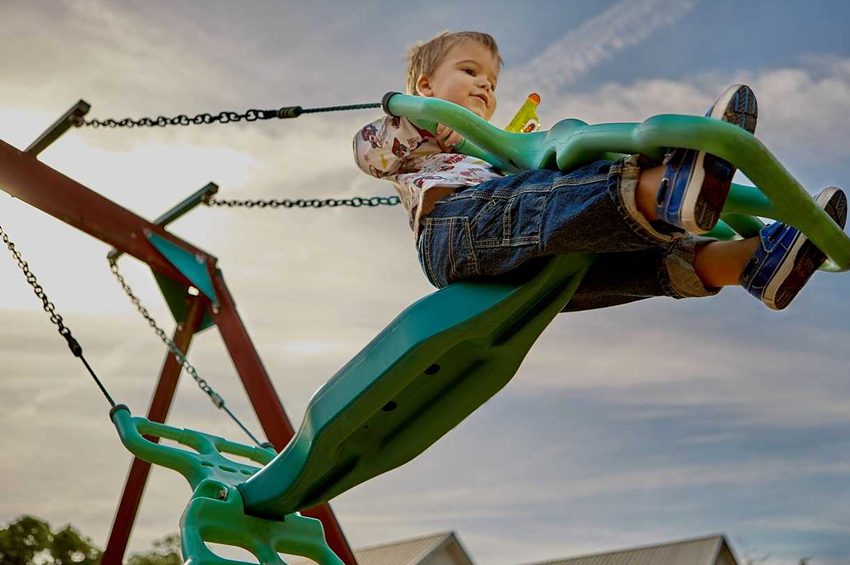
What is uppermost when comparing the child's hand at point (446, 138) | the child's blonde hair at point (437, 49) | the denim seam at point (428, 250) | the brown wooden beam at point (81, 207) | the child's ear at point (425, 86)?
the brown wooden beam at point (81, 207)

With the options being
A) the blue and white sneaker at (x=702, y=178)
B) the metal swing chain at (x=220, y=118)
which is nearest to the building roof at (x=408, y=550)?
the metal swing chain at (x=220, y=118)

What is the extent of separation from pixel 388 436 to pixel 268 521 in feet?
1.89

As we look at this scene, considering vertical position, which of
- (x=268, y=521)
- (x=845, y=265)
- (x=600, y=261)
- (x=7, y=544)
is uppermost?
(x=7, y=544)

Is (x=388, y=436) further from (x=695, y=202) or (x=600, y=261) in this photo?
(x=695, y=202)

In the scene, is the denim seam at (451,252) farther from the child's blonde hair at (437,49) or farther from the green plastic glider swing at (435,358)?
the child's blonde hair at (437,49)

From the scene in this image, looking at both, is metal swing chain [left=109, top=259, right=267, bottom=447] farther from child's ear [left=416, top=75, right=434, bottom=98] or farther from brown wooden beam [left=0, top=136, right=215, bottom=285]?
child's ear [left=416, top=75, right=434, bottom=98]

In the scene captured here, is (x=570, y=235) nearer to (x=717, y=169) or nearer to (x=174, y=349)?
(x=717, y=169)

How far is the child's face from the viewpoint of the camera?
9.50 ft

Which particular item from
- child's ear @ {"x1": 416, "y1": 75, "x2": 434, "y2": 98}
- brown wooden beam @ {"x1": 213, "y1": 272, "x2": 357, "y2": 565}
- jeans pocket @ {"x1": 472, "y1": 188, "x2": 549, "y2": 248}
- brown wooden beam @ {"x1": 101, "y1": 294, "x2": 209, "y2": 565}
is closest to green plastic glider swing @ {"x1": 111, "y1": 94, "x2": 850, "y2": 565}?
jeans pocket @ {"x1": 472, "y1": 188, "x2": 549, "y2": 248}

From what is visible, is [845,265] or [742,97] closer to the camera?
[742,97]

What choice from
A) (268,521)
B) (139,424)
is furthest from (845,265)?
(139,424)

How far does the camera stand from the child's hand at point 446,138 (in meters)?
2.74

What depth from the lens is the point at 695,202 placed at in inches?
78.0

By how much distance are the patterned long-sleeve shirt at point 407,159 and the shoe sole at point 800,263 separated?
77cm
